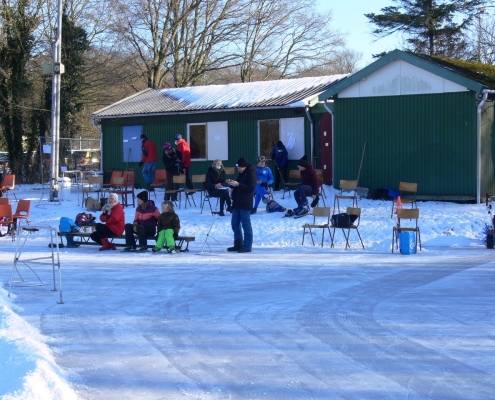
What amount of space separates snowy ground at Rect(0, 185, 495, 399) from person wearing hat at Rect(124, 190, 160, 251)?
414 millimetres

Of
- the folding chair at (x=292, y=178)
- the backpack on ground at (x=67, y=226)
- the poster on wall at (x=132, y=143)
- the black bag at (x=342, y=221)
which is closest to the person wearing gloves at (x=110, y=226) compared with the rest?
the backpack on ground at (x=67, y=226)

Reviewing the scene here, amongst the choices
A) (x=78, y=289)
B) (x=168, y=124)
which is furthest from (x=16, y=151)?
(x=78, y=289)

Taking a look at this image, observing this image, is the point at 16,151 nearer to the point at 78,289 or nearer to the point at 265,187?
the point at 265,187

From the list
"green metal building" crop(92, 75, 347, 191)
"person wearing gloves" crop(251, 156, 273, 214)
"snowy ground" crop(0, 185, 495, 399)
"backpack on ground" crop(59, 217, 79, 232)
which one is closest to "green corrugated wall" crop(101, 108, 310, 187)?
"green metal building" crop(92, 75, 347, 191)

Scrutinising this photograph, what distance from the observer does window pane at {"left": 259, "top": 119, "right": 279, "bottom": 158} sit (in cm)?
2266

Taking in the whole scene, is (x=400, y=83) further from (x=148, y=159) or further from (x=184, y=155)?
(x=148, y=159)

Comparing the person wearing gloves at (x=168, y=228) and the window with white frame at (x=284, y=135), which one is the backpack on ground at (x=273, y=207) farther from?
the person wearing gloves at (x=168, y=228)

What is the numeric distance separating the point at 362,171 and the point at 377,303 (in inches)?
444

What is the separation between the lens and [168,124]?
24641mm

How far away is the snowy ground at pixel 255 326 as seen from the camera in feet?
19.5

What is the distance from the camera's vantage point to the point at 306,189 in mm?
17484

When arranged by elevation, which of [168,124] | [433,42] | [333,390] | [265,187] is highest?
[433,42]

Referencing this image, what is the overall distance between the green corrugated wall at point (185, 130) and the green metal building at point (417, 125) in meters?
2.09

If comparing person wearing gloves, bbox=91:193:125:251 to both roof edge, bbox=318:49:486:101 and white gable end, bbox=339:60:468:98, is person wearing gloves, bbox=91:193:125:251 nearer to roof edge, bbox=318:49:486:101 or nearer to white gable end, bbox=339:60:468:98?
roof edge, bbox=318:49:486:101
